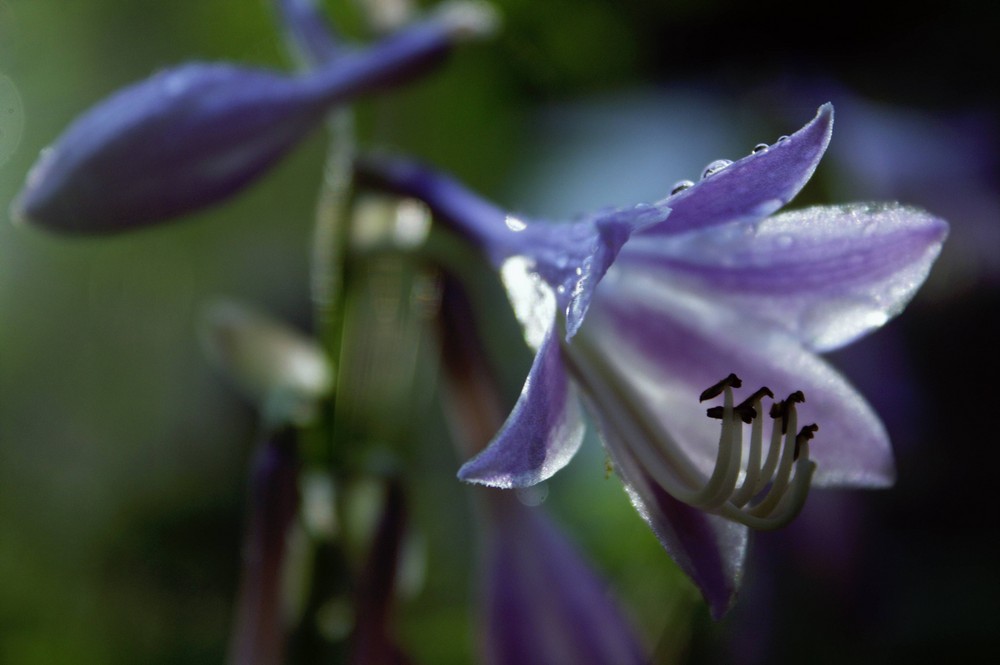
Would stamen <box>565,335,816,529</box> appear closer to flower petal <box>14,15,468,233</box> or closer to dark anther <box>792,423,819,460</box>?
dark anther <box>792,423,819,460</box>

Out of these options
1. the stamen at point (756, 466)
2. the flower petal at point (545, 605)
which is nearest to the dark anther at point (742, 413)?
the stamen at point (756, 466)

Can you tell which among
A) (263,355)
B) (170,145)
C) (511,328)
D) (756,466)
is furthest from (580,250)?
(511,328)

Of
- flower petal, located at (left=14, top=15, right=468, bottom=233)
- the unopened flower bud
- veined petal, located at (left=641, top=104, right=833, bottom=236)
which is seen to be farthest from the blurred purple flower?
veined petal, located at (left=641, top=104, right=833, bottom=236)

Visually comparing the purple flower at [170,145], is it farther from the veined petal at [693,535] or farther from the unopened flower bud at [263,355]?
the veined petal at [693,535]

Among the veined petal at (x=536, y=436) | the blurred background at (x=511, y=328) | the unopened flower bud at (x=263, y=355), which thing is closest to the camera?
the veined petal at (x=536, y=436)

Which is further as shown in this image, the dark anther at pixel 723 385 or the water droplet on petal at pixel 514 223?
the water droplet on petal at pixel 514 223

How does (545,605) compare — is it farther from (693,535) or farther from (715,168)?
(715,168)

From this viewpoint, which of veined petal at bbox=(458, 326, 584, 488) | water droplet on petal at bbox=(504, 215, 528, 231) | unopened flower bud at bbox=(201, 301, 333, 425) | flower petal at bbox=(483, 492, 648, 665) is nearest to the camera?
veined petal at bbox=(458, 326, 584, 488)
